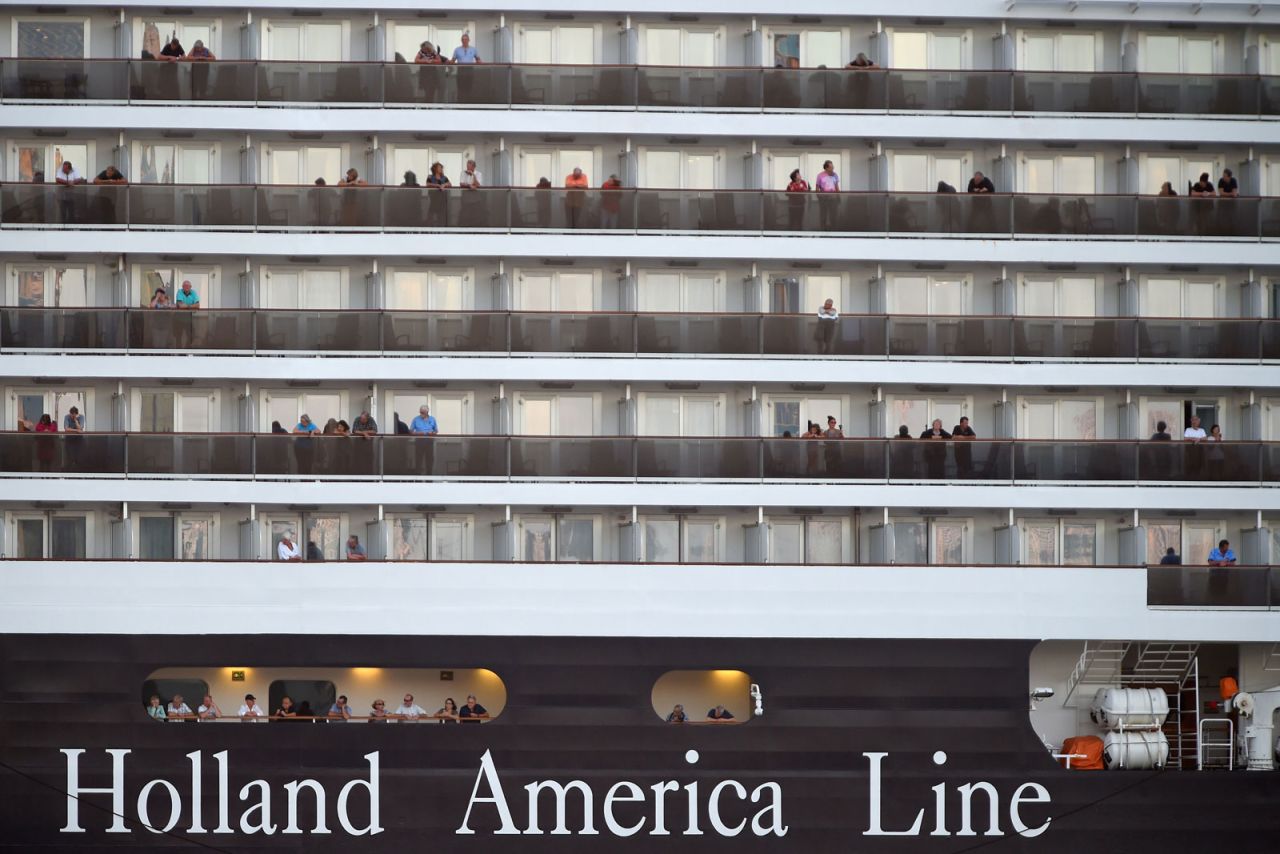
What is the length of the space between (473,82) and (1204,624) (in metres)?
12.9

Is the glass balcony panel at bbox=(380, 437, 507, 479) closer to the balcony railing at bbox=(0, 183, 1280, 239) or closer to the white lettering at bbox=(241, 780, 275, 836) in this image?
the balcony railing at bbox=(0, 183, 1280, 239)

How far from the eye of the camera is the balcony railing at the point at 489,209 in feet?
89.9

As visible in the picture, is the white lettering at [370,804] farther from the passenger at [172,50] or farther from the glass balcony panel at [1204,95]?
the glass balcony panel at [1204,95]

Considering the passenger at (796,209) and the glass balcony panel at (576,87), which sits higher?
the glass balcony panel at (576,87)

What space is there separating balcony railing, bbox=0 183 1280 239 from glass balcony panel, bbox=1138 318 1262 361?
8.53ft

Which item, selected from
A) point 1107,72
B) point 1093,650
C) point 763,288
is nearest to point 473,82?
point 763,288

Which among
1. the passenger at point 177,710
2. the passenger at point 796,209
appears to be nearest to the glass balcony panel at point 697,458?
the passenger at point 796,209

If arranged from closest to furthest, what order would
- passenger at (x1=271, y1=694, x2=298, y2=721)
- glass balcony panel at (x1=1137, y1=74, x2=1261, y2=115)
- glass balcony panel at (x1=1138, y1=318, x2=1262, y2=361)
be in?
1. passenger at (x1=271, y1=694, x2=298, y2=721)
2. glass balcony panel at (x1=1138, y1=318, x2=1262, y2=361)
3. glass balcony panel at (x1=1137, y1=74, x2=1261, y2=115)

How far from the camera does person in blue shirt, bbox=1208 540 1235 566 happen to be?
27522 millimetres

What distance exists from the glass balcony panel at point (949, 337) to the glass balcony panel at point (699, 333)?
208cm

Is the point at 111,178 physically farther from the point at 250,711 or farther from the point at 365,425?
the point at 250,711

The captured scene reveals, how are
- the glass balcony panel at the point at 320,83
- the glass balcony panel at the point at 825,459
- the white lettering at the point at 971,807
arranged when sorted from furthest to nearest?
the glass balcony panel at the point at 320,83 → the glass balcony panel at the point at 825,459 → the white lettering at the point at 971,807

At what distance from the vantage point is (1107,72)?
2830cm

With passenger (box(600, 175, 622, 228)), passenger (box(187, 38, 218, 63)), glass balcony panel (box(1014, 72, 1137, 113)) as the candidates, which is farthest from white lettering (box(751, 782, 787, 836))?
passenger (box(187, 38, 218, 63))
